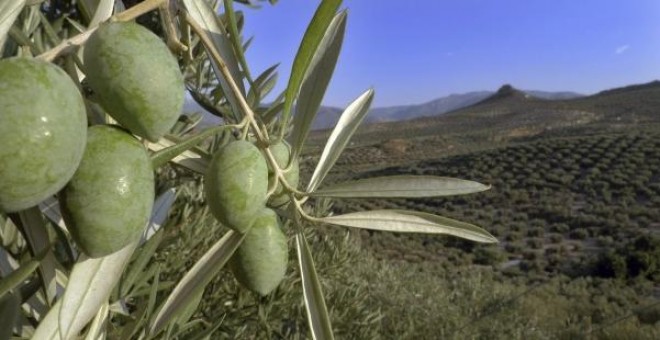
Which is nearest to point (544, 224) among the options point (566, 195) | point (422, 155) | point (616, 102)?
point (566, 195)

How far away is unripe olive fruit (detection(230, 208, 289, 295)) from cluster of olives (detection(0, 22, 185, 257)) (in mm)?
180

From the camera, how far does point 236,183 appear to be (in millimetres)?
565

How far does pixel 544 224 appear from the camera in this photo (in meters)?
21.2

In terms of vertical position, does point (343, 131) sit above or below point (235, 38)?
below

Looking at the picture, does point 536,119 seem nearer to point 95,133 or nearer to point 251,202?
point 251,202

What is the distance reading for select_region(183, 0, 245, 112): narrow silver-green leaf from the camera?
2.02 feet

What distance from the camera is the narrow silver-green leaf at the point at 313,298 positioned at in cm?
65

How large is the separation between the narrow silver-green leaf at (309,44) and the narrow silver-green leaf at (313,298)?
16cm

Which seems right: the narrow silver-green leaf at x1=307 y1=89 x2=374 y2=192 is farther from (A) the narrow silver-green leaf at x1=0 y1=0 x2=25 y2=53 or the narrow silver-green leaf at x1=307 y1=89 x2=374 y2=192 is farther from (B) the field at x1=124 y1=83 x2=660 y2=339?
(A) the narrow silver-green leaf at x1=0 y1=0 x2=25 y2=53

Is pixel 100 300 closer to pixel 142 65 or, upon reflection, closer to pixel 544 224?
pixel 142 65

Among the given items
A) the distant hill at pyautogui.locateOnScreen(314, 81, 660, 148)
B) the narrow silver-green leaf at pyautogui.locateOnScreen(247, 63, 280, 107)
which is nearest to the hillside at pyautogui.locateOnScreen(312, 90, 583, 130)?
the distant hill at pyautogui.locateOnScreen(314, 81, 660, 148)

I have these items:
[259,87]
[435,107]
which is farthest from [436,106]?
[259,87]

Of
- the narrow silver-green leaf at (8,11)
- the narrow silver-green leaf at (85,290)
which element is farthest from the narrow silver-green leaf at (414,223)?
the narrow silver-green leaf at (8,11)

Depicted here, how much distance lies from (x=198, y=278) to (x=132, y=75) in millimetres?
282
